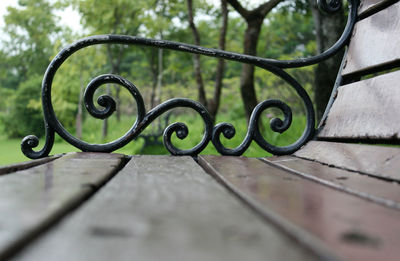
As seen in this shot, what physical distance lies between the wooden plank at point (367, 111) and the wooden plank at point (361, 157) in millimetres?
42

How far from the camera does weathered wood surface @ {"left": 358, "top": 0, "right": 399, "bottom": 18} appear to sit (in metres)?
0.96

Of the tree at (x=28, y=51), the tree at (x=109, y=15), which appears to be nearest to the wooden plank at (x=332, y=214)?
the tree at (x=109, y=15)

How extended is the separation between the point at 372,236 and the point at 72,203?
0.28m

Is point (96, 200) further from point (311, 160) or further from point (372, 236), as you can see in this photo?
point (311, 160)

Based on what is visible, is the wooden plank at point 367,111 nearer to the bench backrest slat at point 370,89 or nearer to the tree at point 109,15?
the bench backrest slat at point 370,89

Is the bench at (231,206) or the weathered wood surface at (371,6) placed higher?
the weathered wood surface at (371,6)

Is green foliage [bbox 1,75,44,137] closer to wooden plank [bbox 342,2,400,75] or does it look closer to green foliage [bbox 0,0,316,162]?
Answer: green foliage [bbox 0,0,316,162]

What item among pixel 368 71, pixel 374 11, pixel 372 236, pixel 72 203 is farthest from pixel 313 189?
pixel 374 11

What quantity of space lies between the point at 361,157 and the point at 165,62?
12.5 m

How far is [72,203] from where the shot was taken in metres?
0.37

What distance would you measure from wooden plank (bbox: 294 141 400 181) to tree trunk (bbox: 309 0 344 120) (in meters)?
1.40

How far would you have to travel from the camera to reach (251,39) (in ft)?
10.6

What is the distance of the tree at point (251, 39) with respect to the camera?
3023 mm

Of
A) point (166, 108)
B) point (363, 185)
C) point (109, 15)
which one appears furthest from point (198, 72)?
point (109, 15)
